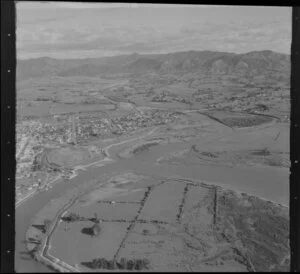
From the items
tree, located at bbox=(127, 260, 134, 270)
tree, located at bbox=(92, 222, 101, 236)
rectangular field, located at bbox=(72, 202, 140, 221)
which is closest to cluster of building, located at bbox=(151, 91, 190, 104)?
rectangular field, located at bbox=(72, 202, 140, 221)

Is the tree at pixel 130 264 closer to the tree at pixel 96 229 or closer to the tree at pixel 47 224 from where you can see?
the tree at pixel 96 229

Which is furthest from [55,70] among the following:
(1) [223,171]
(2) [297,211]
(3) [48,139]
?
(2) [297,211]

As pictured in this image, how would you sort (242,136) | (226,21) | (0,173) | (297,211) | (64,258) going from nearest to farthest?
(0,173) → (297,211) → (64,258) → (226,21) → (242,136)

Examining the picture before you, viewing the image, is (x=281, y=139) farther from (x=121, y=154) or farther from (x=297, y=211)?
(x=121, y=154)

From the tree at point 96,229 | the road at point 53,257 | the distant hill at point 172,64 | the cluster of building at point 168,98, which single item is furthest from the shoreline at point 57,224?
the distant hill at point 172,64

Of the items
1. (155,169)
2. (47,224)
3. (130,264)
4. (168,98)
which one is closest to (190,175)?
(155,169)

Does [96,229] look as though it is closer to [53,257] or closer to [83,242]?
[83,242]

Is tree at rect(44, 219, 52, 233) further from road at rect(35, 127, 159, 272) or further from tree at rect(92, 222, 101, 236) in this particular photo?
tree at rect(92, 222, 101, 236)
